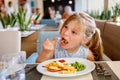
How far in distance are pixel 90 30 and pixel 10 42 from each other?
88cm

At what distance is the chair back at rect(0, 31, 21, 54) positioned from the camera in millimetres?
1909

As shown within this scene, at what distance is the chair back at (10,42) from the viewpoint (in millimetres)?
1909

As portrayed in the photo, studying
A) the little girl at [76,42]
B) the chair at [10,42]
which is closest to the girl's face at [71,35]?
the little girl at [76,42]

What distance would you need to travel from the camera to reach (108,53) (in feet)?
7.55

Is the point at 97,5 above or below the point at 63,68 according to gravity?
below

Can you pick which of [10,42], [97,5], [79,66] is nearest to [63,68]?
[79,66]

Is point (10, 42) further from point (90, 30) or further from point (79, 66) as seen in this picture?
point (79, 66)

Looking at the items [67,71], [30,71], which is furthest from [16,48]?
[67,71]

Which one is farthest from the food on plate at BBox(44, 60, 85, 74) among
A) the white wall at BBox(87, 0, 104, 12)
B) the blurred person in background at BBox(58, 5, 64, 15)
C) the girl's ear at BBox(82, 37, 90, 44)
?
the blurred person in background at BBox(58, 5, 64, 15)

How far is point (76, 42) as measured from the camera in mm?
1295

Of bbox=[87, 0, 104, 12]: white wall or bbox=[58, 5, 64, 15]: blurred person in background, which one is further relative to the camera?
bbox=[58, 5, 64, 15]: blurred person in background

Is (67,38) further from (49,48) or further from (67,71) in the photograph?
(67,71)

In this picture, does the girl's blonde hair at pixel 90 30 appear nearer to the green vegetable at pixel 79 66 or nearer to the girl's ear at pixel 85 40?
the girl's ear at pixel 85 40

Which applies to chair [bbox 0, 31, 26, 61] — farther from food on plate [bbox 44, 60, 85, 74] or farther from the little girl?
food on plate [bbox 44, 60, 85, 74]
